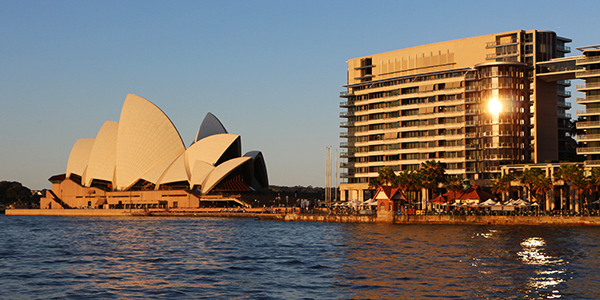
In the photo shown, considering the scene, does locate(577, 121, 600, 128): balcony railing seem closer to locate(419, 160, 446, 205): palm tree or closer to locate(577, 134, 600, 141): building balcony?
locate(577, 134, 600, 141): building balcony

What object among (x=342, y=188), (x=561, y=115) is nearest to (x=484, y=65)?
(x=561, y=115)

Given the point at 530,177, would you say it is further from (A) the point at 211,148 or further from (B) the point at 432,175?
(A) the point at 211,148

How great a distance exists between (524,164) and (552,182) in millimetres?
12478

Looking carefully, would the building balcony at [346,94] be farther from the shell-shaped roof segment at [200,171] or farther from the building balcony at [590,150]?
the building balcony at [590,150]

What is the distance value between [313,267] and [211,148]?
110 m

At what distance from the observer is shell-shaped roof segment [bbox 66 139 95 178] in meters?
176

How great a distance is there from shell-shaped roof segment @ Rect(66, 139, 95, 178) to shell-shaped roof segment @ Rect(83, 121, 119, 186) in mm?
10404

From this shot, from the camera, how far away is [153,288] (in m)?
33.2

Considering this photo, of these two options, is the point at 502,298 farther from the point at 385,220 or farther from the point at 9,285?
the point at 385,220

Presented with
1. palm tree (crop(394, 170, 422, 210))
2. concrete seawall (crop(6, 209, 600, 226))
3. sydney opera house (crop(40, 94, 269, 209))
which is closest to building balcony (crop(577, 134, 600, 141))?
palm tree (crop(394, 170, 422, 210))

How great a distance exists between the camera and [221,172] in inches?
5748

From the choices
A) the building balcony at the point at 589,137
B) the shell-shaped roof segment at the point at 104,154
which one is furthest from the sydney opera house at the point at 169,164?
the building balcony at the point at 589,137

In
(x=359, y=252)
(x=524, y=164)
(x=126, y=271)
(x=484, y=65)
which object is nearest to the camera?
(x=126, y=271)

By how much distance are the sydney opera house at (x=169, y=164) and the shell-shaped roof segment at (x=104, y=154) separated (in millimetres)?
308
